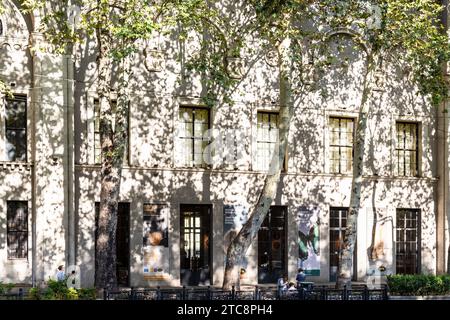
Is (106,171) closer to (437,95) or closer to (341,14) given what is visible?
(341,14)

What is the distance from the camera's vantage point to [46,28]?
32.7 m

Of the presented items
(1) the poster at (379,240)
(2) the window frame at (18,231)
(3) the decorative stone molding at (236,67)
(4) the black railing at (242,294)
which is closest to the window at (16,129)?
(2) the window frame at (18,231)

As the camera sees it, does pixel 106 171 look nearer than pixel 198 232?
Yes

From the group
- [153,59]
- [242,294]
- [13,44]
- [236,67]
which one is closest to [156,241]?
[153,59]

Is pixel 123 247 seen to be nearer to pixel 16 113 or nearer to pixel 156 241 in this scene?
pixel 156 241

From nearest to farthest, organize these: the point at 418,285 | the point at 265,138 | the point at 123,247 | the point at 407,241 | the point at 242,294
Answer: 1. the point at 242,294
2. the point at 123,247
3. the point at 418,285
4. the point at 265,138
5. the point at 407,241

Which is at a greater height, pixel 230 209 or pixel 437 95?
pixel 437 95

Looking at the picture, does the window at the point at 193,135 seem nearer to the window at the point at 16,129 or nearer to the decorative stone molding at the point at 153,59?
the decorative stone molding at the point at 153,59

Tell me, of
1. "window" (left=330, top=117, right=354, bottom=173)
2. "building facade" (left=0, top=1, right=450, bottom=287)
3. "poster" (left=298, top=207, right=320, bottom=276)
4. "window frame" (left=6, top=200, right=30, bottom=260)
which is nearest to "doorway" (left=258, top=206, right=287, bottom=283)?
"building facade" (left=0, top=1, right=450, bottom=287)

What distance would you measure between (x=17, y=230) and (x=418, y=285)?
50.1 feet

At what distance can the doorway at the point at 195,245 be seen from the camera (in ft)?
120

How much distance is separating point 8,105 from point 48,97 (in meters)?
1.46

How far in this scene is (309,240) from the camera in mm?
38781
